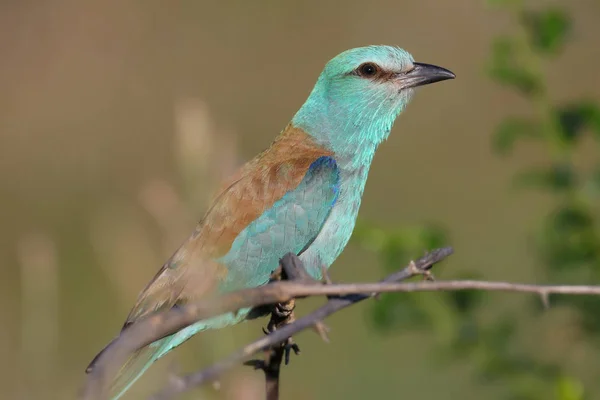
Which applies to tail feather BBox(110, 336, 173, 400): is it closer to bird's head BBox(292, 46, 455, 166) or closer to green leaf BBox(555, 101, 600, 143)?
bird's head BBox(292, 46, 455, 166)

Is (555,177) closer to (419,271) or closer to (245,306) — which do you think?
(419,271)

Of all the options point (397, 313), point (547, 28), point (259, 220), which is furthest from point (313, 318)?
point (547, 28)

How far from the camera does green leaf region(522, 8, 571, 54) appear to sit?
3.41 m

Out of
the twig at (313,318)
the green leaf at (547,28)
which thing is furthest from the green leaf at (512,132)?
the twig at (313,318)

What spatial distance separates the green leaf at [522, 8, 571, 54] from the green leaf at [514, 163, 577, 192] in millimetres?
407

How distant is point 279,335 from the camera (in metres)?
1.04

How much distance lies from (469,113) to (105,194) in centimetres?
324

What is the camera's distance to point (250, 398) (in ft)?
5.01

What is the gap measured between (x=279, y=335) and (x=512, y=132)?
103 inches

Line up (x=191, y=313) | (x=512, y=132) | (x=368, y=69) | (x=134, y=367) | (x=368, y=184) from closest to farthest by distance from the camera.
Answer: (x=191, y=313) → (x=134, y=367) → (x=512, y=132) → (x=368, y=69) → (x=368, y=184)

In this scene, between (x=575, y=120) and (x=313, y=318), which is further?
(x=575, y=120)

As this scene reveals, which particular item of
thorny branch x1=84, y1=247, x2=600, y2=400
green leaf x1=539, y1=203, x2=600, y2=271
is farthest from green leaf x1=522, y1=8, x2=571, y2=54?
thorny branch x1=84, y1=247, x2=600, y2=400

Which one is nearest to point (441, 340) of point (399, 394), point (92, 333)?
point (399, 394)

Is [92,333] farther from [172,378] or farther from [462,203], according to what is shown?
[172,378]
